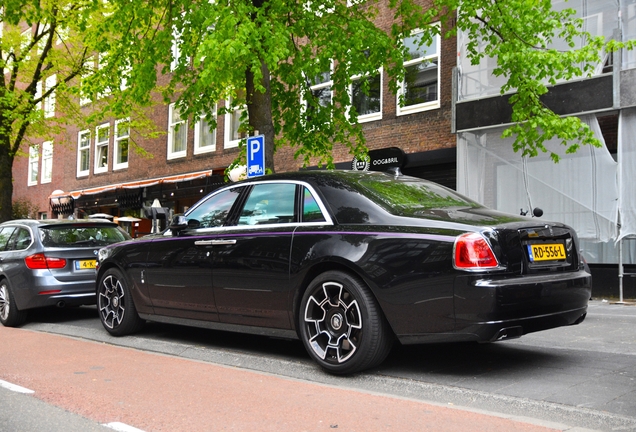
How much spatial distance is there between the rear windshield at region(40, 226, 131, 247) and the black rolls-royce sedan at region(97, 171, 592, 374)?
3304mm

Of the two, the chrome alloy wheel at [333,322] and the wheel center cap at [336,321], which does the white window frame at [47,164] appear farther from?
the wheel center cap at [336,321]

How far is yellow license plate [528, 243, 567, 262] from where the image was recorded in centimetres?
499

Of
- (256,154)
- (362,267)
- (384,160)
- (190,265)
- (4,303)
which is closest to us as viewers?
(362,267)

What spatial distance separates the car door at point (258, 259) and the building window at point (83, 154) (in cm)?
2745

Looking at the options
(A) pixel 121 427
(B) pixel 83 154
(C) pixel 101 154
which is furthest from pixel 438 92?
(B) pixel 83 154

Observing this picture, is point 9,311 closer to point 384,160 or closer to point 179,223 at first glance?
point 179,223

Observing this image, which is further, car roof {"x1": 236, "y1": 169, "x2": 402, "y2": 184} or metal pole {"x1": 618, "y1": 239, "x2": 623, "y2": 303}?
metal pole {"x1": 618, "y1": 239, "x2": 623, "y2": 303}

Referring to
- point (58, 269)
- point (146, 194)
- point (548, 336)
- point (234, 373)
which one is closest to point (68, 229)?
point (58, 269)

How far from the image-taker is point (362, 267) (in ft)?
16.7

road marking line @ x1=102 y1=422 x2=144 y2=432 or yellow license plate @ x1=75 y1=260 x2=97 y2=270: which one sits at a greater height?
yellow license plate @ x1=75 y1=260 x2=97 y2=270

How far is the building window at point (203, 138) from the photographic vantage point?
2458 cm

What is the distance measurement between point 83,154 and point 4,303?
79.6 feet

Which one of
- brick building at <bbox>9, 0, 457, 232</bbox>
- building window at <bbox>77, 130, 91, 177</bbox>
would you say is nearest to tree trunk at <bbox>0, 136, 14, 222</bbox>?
brick building at <bbox>9, 0, 457, 232</bbox>

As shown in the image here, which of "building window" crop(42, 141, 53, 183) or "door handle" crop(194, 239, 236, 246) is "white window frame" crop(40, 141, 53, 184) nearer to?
"building window" crop(42, 141, 53, 183)
